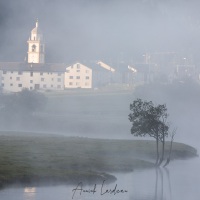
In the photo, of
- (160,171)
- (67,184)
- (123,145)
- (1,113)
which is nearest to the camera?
(67,184)

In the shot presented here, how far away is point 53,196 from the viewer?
9050 centimetres

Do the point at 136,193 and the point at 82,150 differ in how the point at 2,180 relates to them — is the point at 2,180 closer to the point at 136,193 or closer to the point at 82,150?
the point at 136,193

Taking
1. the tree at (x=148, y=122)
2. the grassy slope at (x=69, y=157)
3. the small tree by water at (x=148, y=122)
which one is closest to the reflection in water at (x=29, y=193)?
the grassy slope at (x=69, y=157)

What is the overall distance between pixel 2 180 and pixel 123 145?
1535 inches

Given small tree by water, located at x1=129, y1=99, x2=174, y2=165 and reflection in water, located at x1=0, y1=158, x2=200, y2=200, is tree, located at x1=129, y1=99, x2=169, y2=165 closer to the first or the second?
small tree by water, located at x1=129, y1=99, x2=174, y2=165

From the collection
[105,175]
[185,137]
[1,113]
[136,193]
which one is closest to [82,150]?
[105,175]

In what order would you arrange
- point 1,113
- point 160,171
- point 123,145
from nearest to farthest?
point 160,171, point 123,145, point 1,113

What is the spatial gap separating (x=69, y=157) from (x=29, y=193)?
22.9 m

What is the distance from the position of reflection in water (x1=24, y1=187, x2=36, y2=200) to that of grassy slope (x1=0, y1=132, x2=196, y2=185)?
2449 mm

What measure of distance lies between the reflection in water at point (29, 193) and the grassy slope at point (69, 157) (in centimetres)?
245

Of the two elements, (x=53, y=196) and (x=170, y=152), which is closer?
(x=53, y=196)

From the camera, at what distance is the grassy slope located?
99.6 meters

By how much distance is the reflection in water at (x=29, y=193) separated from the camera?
88.8m

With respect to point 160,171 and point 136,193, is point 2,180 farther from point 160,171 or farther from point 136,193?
point 160,171
